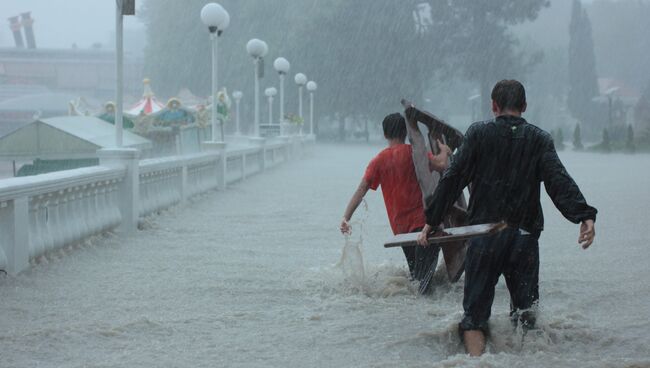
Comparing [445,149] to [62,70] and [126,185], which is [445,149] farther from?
[62,70]

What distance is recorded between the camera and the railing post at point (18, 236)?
341 inches

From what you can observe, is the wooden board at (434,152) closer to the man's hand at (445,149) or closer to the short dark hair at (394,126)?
the man's hand at (445,149)

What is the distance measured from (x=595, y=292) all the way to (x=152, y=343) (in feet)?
13.0

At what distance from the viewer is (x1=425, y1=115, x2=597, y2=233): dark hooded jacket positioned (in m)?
5.44

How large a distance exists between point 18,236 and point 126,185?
430 centimetres

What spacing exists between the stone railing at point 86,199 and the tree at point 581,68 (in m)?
78.5

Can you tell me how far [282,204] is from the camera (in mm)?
18750

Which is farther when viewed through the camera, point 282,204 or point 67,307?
point 282,204

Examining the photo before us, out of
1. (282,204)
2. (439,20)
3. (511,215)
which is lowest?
(282,204)

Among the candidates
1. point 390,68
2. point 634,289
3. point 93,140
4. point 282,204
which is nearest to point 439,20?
point 390,68

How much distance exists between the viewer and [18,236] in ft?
28.8

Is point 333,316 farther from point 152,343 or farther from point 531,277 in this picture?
point 531,277

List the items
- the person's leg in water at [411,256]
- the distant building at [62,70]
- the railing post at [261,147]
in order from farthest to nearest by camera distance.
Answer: the distant building at [62,70]
the railing post at [261,147]
the person's leg in water at [411,256]

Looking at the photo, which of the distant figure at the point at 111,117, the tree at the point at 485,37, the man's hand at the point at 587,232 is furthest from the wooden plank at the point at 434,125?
the tree at the point at 485,37
